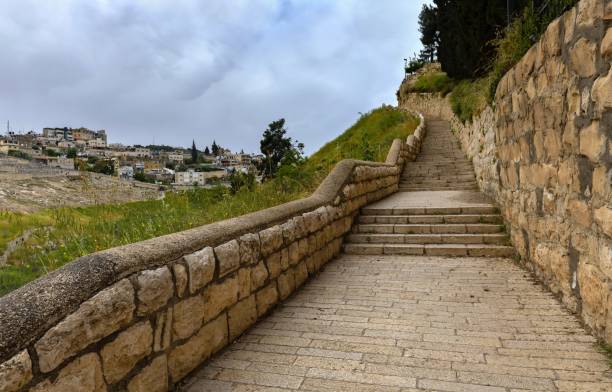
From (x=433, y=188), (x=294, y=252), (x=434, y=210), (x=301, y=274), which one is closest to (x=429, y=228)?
(x=434, y=210)

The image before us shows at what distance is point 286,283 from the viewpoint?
4.43m

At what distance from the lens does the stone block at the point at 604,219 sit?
9.62ft

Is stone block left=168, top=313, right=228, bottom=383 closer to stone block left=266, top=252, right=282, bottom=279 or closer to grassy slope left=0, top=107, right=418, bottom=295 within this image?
stone block left=266, top=252, right=282, bottom=279

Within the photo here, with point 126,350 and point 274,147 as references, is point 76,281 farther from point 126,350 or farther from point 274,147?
point 274,147

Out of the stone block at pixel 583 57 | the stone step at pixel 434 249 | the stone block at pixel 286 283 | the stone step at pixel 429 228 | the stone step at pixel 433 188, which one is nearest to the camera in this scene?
the stone block at pixel 583 57

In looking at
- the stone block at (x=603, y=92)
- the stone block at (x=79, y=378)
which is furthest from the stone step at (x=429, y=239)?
the stone block at (x=79, y=378)

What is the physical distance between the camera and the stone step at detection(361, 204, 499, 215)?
7.16 meters

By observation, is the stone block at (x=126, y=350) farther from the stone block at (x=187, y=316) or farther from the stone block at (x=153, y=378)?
the stone block at (x=187, y=316)

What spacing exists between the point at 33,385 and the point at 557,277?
14.0 ft

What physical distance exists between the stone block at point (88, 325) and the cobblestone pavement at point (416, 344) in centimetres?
80

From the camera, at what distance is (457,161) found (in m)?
12.8

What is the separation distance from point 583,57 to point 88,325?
387 cm

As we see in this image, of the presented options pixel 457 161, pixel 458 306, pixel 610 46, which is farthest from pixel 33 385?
pixel 457 161

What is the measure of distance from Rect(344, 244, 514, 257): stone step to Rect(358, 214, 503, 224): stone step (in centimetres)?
79
